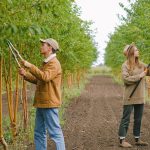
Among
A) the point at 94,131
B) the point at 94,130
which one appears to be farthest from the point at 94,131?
the point at 94,130

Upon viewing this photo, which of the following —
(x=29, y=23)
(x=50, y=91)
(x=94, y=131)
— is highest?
(x=29, y=23)

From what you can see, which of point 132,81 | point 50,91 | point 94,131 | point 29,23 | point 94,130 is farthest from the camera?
point 94,130

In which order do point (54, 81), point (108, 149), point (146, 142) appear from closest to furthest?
point (54, 81)
point (108, 149)
point (146, 142)

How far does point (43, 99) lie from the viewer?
26.4 feet

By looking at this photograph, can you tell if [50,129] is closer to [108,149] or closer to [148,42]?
[108,149]

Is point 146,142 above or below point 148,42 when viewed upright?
below

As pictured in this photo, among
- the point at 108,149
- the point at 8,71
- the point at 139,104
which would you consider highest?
the point at 8,71

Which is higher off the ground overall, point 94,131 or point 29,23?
point 29,23

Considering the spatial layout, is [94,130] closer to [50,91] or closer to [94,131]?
[94,131]

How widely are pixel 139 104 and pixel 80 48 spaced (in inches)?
483

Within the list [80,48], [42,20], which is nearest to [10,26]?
[42,20]

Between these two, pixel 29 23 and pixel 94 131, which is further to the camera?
pixel 94 131

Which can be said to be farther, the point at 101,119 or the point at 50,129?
the point at 101,119

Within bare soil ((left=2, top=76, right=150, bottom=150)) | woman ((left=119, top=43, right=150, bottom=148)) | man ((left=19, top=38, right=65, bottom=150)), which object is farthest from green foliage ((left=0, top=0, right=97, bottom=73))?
bare soil ((left=2, top=76, right=150, bottom=150))
